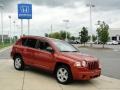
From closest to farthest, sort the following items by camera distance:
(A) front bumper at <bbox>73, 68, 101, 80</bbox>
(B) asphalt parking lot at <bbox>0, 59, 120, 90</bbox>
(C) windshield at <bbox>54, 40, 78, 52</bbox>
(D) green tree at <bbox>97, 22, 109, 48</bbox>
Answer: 1. (B) asphalt parking lot at <bbox>0, 59, 120, 90</bbox>
2. (A) front bumper at <bbox>73, 68, 101, 80</bbox>
3. (C) windshield at <bbox>54, 40, 78, 52</bbox>
4. (D) green tree at <bbox>97, 22, 109, 48</bbox>

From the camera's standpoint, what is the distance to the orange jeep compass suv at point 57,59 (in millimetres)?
10789

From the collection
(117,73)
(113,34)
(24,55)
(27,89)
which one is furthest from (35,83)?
(113,34)

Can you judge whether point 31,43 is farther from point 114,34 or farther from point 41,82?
point 114,34

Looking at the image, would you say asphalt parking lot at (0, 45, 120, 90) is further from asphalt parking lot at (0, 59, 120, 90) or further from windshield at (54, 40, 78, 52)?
windshield at (54, 40, 78, 52)

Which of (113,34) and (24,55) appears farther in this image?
(113,34)

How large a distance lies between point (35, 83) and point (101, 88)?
2367 mm

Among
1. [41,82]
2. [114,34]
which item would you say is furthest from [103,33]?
[114,34]

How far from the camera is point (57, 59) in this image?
447 inches

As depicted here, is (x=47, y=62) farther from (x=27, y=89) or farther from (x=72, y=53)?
(x=27, y=89)

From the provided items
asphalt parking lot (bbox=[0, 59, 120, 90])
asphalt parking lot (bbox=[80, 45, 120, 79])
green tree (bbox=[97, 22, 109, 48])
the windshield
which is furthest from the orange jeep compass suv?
green tree (bbox=[97, 22, 109, 48])

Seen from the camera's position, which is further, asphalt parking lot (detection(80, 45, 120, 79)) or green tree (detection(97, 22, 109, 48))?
green tree (detection(97, 22, 109, 48))

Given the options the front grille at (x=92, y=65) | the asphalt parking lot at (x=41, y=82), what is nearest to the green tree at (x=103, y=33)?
the asphalt parking lot at (x=41, y=82)

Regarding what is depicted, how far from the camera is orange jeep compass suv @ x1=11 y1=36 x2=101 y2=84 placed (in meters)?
10.8

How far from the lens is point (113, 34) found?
126 metres
